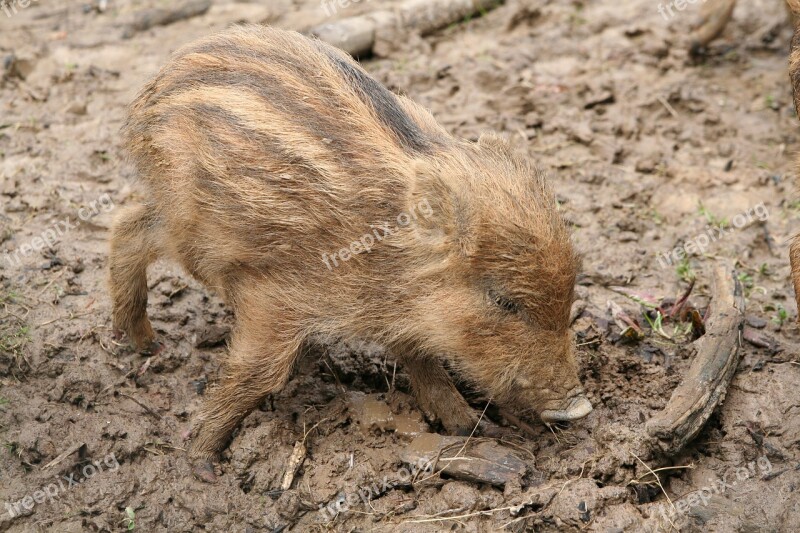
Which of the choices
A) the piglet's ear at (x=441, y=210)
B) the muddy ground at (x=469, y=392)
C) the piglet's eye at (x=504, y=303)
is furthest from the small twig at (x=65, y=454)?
the piglet's eye at (x=504, y=303)

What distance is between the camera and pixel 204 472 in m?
4.15

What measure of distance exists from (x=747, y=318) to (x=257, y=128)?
2.88m

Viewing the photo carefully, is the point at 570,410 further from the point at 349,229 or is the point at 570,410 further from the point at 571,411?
the point at 349,229

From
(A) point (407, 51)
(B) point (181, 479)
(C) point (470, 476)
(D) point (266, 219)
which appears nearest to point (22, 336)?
(B) point (181, 479)

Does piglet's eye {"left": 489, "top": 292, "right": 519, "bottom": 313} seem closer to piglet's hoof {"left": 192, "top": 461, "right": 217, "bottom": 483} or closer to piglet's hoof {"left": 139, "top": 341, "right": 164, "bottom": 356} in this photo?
piglet's hoof {"left": 192, "top": 461, "right": 217, "bottom": 483}

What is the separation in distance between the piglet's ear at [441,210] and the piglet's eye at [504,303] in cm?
23

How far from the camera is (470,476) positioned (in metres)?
4.04

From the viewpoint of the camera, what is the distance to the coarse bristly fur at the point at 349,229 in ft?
12.6

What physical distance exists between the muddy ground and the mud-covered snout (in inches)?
10.9

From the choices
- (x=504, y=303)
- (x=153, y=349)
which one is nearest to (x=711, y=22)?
(x=504, y=303)

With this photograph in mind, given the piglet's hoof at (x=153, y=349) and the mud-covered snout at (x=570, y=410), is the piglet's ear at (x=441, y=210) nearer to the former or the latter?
the mud-covered snout at (x=570, y=410)

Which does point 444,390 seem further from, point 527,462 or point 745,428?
point 745,428

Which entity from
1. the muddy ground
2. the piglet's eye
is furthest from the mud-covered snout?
the piglet's eye

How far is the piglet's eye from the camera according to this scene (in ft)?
12.7
